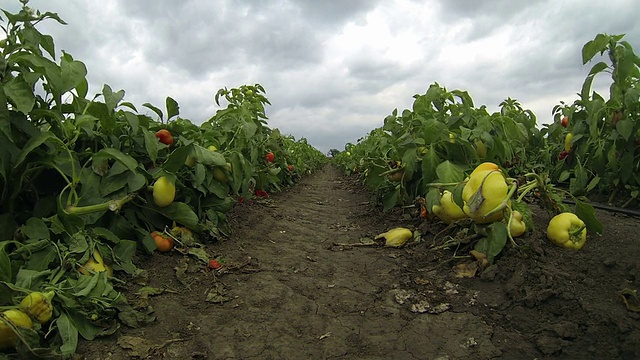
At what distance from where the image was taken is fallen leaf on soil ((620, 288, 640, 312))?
1.68 m

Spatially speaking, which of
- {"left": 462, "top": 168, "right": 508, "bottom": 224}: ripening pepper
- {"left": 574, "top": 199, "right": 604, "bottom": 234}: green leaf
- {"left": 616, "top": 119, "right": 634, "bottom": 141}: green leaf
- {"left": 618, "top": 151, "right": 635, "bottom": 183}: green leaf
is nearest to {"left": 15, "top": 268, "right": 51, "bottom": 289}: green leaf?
{"left": 462, "top": 168, "right": 508, "bottom": 224}: ripening pepper

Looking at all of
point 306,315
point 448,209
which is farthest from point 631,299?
point 306,315

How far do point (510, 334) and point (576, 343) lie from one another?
0.78ft

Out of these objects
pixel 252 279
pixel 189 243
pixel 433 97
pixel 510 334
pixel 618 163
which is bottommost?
pixel 510 334

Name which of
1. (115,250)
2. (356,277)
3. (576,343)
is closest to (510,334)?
(576,343)

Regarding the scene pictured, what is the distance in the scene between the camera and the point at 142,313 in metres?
1.89

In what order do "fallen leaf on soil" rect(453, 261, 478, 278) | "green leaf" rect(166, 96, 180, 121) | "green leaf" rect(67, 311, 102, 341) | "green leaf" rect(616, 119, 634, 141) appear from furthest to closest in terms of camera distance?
"green leaf" rect(616, 119, 634, 141), "green leaf" rect(166, 96, 180, 121), "fallen leaf on soil" rect(453, 261, 478, 278), "green leaf" rect(67, 311, 102, 341)

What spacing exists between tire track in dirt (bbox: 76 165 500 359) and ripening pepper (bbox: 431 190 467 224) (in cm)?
42

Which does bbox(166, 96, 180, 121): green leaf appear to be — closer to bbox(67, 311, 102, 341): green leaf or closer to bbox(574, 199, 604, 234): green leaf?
bbox(67, 311, 102, 341): green leaf

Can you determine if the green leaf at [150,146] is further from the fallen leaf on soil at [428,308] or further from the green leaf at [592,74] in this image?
the green leaf at [592,74]

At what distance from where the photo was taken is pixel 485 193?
7.25 ft

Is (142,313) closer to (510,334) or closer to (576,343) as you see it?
(510,334)

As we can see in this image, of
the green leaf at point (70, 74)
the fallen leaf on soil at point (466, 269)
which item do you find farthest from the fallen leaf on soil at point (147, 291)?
the fallen leaf on soil at point (466, 269)

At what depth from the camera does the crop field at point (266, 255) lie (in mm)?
1686
